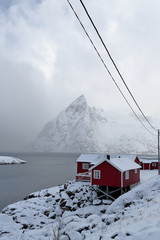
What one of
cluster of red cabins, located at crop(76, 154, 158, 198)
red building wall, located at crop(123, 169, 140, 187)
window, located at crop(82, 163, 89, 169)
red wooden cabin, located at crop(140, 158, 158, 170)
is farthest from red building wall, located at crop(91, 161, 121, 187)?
red wooden cabin, located at crop(140, 158, 158, 170)

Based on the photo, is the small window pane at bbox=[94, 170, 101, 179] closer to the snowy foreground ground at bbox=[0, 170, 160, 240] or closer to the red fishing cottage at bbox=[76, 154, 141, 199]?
the red fishing cottage at bbox=[76, 154, 141, 199]

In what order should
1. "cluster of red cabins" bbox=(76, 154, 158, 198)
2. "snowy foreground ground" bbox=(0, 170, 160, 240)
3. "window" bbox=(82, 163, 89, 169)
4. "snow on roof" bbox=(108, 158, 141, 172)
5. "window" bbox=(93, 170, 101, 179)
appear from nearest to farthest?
"snowy foreground ground" bbox=(0, 170, 160, 240)
"cluster of red cabins" bbox=(76, 154, 158, 198)
"snow on roof" bbox=(108, 158, 141, 172)
"window" bbox=(93, 170, 101, 179)
"window" bbox=(82, 163, 89, 169)

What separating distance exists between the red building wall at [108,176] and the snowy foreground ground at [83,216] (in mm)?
2572

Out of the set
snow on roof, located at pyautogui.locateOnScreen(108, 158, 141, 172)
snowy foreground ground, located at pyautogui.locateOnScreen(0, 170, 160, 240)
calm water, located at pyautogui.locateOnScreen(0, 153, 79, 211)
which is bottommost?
calm water, located at pyautogui.locateOnScreen(0, 153, 79, 211)

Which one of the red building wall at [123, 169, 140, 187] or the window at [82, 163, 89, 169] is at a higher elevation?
the window at [82, 163, 89, 169]

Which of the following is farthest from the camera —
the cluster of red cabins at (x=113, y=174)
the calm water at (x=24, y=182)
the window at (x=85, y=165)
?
the calm water at (x=24, y=182)

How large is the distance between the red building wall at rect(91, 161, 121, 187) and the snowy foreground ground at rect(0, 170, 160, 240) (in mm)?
2572

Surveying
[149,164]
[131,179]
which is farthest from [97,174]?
[149,164]

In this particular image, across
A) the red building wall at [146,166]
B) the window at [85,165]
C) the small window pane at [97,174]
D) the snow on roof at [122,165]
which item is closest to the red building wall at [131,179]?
the snow on roof at [122,165]

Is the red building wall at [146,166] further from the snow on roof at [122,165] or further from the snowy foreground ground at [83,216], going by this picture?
the snowy foreground ground at [83,216]

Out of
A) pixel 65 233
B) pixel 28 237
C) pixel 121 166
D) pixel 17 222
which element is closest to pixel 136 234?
pixel 65 233

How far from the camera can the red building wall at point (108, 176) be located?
33062 millimetres

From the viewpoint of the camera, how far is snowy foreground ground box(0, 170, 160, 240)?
11.2m

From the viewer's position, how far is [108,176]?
33812mm
